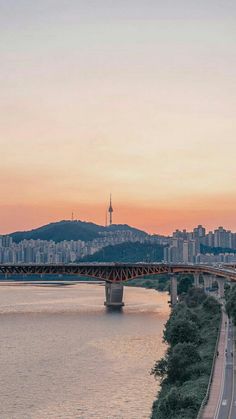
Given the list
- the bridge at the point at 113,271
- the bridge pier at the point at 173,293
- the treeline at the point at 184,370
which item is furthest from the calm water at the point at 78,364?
the bridge at the point at 113,271

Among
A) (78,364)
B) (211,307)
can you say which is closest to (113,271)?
(211,307)

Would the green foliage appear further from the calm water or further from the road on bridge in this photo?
the road on bridge

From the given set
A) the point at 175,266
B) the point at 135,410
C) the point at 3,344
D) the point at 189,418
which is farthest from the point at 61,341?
the point at 175,266

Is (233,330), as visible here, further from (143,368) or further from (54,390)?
(54,390)

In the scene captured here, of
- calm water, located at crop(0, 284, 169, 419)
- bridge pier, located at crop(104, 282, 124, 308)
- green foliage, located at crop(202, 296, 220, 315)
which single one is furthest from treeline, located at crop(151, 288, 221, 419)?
bridge pier, located at crop(104, 282, 124, 308)

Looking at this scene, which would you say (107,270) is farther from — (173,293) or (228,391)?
(228,391)

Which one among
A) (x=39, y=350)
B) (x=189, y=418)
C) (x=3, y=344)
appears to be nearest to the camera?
(x=189, y=418)
